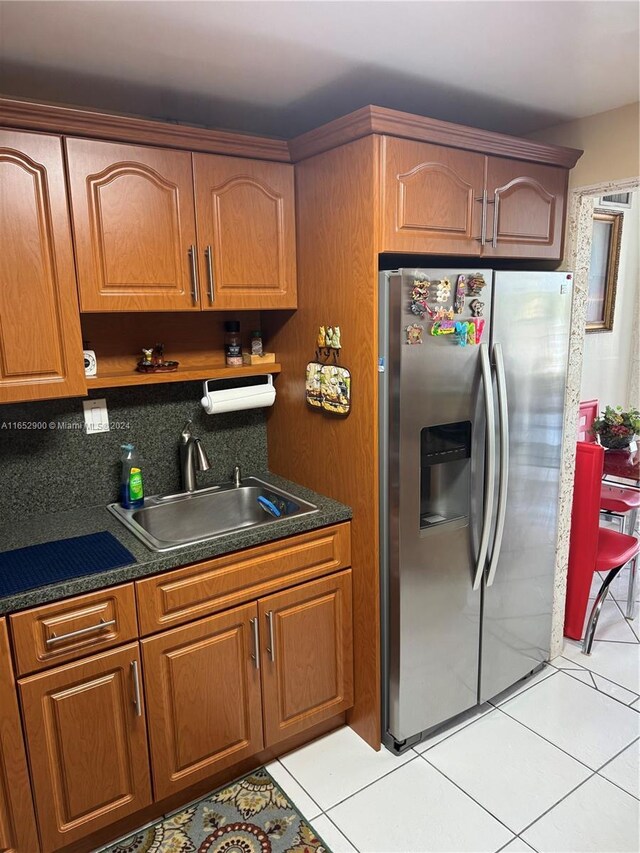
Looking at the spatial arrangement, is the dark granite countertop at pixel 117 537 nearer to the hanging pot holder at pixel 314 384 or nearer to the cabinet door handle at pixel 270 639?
the cabinet door handle at pixel 270 639

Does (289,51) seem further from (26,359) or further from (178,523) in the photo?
(178,523)

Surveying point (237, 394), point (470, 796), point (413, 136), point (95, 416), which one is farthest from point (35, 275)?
point (470, 796)

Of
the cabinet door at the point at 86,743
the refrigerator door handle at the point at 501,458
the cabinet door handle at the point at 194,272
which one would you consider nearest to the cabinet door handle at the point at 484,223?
the refrigerator door handle at the point at 501,458

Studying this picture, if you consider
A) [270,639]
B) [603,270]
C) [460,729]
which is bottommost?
[460,729]

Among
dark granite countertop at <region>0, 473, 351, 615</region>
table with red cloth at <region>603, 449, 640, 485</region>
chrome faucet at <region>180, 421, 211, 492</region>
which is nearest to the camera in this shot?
dark granite countertop at <region>0, 473, 351, 615</region>

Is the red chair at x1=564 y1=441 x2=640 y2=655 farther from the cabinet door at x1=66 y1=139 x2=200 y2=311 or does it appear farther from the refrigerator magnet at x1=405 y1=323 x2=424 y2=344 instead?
the cabinet door at x1=66 y1=139 x2=200 y2=311

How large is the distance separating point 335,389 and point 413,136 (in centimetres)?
85

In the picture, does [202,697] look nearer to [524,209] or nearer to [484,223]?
[484,223]

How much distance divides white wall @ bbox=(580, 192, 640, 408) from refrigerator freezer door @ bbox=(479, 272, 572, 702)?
1.77 m

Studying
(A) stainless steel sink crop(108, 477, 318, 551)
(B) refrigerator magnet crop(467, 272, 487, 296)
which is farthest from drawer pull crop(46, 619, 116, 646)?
(B) refrigerator magnet crop(467, 272, 487, 296)

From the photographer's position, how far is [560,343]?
232cm

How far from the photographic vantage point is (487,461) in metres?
2.16

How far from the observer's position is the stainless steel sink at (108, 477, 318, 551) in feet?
7.13

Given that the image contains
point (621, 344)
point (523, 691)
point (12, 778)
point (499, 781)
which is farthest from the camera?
point (621, 344)
